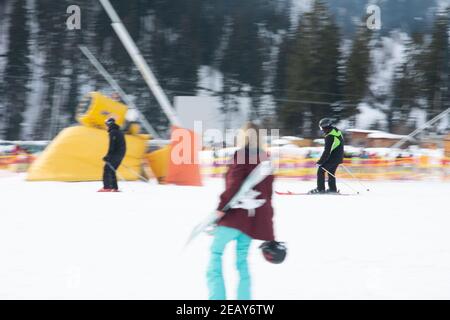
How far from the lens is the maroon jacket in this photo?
388 centimetres

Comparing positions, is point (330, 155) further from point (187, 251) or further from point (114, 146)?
point (187, 251)

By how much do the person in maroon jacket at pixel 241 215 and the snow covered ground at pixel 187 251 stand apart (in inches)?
22.2

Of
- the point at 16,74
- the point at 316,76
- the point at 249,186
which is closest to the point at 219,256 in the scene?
the point at 249,186

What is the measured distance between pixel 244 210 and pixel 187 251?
2.06m

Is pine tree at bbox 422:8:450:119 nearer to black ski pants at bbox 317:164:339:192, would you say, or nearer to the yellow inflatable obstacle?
the yellow inflatable obstacle

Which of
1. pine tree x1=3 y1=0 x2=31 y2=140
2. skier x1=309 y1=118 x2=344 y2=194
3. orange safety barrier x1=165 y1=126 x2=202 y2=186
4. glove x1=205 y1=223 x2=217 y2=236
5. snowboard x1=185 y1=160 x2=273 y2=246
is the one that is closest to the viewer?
snowboard x1=185 y1=160 x2=273 y2=246

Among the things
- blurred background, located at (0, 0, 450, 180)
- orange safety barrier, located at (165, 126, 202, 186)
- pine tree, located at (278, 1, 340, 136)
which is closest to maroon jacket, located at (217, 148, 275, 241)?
orange safety barrier, located at (165, 126, 202, 186)

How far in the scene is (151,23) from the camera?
179 ft

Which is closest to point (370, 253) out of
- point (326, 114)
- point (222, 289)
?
point (222, 289)

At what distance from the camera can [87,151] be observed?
13.2 meters

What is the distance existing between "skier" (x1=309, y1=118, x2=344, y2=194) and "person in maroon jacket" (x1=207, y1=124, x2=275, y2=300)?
25.0ft

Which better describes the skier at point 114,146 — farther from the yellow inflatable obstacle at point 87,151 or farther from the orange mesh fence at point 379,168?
the orange mesh fence at point 379,168

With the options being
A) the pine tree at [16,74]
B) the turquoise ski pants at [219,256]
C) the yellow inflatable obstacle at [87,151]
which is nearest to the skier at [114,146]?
the yellow inflatable obstacle at [87,151]

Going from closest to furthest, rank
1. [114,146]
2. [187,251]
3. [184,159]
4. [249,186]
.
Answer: [249,186]
[187,251]
[114,146]
[184,159]
